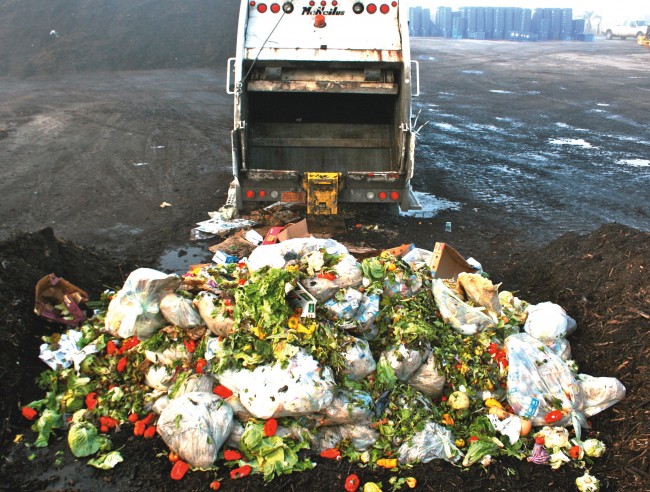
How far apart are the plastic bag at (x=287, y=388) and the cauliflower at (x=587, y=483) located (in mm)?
1642

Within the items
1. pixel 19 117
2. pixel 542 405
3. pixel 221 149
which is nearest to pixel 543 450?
pixel 542 405

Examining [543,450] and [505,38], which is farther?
[505,38]

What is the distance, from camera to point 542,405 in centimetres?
402

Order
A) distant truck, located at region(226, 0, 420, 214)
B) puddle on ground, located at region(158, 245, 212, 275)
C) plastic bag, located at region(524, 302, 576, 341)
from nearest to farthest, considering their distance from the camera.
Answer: plastic bag, located at region(524, 302, 576, 341) < puddle on ground, located at region(158, 245, 212, 275) < distant truck, located at region(226, 0, 420, 214)

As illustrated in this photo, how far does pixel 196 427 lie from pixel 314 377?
2.62ft

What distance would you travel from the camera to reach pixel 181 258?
6.88 m

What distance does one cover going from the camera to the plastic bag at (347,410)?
3.77m

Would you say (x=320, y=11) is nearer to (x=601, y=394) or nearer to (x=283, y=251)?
(x=283, y=251)

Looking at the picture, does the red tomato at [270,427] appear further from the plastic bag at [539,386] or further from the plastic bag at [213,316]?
the plastic bag at [539,386]

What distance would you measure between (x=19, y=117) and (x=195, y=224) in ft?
27.0

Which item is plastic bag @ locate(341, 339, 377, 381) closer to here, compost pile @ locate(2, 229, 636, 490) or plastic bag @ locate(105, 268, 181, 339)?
compost pile @ locate(2, 229, 636, 490)

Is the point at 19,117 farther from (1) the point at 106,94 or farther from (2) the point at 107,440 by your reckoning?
(2) the point at 107,440

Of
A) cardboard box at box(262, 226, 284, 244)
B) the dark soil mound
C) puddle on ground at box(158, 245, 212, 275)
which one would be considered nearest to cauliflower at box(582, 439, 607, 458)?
cardboard box at box(262, 226, 284, 244)

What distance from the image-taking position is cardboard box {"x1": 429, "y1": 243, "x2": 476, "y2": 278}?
542cm
